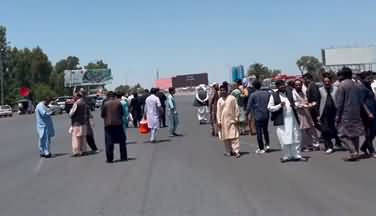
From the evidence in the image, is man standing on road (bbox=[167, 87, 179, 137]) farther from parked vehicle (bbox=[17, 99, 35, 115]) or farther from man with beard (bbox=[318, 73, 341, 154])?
parked vehicle (bbox=[17, 99, 35, 115])

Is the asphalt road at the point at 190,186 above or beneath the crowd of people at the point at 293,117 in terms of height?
beneath

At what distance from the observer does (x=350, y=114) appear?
37.9 feet

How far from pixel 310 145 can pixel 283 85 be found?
224 cm

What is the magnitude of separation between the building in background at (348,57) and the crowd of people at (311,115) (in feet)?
266

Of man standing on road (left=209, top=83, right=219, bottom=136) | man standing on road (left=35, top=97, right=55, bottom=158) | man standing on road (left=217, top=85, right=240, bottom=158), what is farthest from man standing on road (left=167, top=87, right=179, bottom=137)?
man standing on road (left=217, top=85, right=240, bottom=158)

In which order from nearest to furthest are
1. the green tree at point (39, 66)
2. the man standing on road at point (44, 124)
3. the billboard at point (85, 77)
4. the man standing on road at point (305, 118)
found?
the man standing on road at point (305, 118) < the man standing on road at point (44, 124) < the green tree at point (39, 66) < the billboard at point (85, 77)

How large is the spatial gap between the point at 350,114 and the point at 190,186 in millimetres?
3911

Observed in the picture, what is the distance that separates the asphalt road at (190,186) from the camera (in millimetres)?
7984

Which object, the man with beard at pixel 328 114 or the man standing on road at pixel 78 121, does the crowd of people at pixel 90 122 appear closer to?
the man standing on road at pixel 78 121

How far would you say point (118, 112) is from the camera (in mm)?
13711

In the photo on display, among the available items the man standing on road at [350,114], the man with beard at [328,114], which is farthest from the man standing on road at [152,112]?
the man standing on road at [350,114]

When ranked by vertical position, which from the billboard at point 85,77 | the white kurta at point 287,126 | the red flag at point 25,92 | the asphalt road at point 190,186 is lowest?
the asphalt road at point 190,186

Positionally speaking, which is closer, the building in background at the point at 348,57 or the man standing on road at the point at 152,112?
the man standing on road at the point at 152,112

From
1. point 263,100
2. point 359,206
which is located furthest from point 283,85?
point 359,206
